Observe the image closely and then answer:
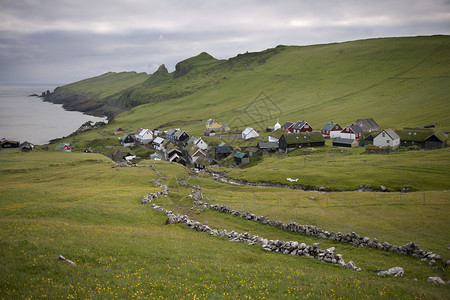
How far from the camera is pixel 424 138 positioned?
102875 millimetres

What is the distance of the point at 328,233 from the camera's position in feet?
113

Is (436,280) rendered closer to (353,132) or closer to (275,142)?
(275,142)

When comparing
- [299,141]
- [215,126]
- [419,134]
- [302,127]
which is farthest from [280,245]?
[215,126]

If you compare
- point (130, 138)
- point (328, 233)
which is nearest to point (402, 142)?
point (328, 233)

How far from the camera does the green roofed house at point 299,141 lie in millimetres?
122375

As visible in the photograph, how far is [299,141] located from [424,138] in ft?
139

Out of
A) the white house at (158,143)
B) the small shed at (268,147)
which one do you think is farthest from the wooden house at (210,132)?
the small shed at (268,147)

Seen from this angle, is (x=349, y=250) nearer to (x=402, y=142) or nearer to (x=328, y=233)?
(x=328, y=233)

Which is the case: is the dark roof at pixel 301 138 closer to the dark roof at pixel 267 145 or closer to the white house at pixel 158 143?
the dark roof at pixel 267 145

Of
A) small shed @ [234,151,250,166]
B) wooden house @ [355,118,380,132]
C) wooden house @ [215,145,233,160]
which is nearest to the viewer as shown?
small shed @ [234,151,250,166]

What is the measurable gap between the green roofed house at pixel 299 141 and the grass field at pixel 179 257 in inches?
2921

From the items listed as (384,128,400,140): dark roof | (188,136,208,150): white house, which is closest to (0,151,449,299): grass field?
(384,128,400,140): dark roof

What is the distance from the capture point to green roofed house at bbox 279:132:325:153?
12238cm

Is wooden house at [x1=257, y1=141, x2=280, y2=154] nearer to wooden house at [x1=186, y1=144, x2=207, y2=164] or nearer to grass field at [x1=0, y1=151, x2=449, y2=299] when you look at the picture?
wooden house at [x1=186, y1=144, x2=207, y2=164]
